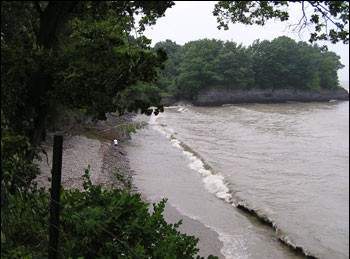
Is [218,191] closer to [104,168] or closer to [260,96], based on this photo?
[104,168]

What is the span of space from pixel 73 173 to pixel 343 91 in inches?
3340

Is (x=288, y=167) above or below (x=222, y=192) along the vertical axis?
above

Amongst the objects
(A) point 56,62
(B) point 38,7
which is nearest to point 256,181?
(A) point 56,62

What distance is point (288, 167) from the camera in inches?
1051

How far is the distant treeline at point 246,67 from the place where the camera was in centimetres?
8219

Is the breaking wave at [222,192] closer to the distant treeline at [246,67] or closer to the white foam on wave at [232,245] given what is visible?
the white foam on wave at [232,245]

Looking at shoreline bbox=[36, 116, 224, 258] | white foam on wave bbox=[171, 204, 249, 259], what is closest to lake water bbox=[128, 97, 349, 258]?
white foam on wave bbox=[171, 204, 249, 259]

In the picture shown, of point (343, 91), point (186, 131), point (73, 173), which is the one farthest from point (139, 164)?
point (343, 91)

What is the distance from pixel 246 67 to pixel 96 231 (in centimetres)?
8162

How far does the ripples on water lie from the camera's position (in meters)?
16.6

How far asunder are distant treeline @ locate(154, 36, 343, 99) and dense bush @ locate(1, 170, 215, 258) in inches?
2779

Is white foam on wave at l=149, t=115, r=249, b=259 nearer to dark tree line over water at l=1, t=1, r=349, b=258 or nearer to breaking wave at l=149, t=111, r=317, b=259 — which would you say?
breaking wave at l=149, t=111, r=317, b=259

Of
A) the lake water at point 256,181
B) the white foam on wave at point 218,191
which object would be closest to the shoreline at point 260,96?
the lake water at point 256,181

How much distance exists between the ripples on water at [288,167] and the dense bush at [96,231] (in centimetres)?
868
